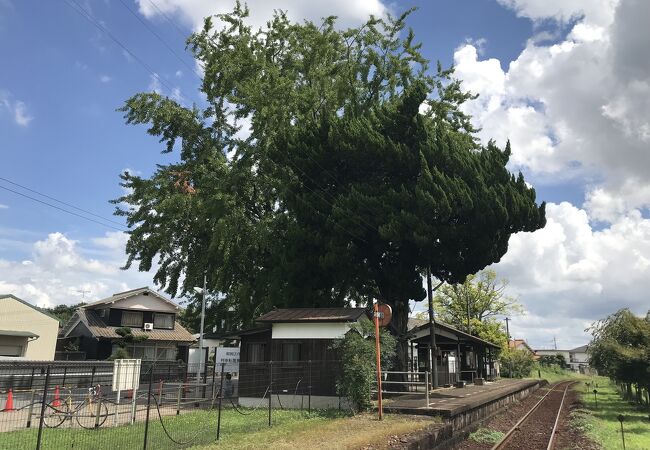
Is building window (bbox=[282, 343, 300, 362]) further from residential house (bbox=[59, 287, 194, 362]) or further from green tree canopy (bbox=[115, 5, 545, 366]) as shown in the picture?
residential house (bbox=[59, 287, 194, 362])

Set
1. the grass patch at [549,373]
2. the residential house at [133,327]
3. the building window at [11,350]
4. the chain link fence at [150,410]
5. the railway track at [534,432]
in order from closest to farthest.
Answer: the chain link fence at [150,410]
the railway track at [534,432]
the building window at [11,350]
the residential house at [133,327]
the grass patch at [549,373]

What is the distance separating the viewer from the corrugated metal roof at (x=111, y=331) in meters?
39.0

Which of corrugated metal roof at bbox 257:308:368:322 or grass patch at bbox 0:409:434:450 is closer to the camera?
grass patch at bbox 0:409:434:450

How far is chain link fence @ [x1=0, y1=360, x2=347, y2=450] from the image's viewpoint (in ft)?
37.8

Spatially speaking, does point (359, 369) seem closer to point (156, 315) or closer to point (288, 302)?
point (288, 302)

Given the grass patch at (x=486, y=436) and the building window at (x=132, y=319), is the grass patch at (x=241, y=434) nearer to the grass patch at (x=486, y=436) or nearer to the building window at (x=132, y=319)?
the grass patch at (x=486, y=436)

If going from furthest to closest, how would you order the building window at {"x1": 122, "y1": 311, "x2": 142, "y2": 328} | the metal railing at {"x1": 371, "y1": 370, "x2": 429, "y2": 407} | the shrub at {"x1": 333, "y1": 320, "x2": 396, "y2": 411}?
the building window at {"x1": 122, "y1": 311, "x2": 142, "y2": 328} < the metal railing at {"x1": 371, "y1": 370, "x2": 429, "y2": 407} < the shrub at {"x1": 333, "y1": 320, "x2": 396, "y2": 411}

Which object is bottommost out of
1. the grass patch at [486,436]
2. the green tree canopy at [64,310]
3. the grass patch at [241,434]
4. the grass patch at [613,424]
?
the grass patch at [613,424]

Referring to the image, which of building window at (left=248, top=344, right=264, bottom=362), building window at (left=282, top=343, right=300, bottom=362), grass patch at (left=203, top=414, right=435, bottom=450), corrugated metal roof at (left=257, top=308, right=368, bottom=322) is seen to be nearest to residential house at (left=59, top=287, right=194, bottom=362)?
building window at (left=248, top=344, right=264, bottom=362)

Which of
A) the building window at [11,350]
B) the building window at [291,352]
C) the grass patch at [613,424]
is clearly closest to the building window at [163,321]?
the building window at [11,350]

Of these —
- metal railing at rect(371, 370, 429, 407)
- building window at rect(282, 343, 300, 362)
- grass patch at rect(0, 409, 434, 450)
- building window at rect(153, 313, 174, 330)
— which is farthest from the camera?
building window at rect(153, 313, 174, 330)

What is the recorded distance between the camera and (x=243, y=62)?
29.5m

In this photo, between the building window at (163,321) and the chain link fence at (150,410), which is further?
the building window at (163,321)

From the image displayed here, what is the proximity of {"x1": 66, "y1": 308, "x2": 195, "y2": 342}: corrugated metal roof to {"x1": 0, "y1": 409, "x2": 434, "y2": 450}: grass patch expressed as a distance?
2605 centimetres
